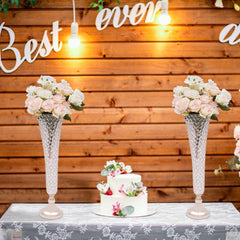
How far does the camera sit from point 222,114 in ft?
10.4

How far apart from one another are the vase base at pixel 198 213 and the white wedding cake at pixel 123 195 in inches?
11.4

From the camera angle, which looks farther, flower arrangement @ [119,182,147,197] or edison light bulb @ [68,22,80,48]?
edison light bulb @ [68,22,80,48]

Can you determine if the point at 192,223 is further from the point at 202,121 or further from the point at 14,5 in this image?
the point at 14,5

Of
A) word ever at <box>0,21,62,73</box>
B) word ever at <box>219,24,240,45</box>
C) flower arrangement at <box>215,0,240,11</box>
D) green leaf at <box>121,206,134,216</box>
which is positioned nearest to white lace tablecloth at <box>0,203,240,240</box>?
green leaf at <box>121,206,134,216</box>

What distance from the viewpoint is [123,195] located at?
2.61 m

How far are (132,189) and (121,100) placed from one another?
0.80 metres

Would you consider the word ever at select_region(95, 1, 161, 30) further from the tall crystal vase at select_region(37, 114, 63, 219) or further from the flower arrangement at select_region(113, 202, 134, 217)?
the flower arrangement at select_region(113, 202, 134, 217)

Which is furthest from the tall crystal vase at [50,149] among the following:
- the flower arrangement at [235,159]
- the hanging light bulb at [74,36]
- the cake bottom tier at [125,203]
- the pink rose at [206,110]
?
the flower arrangement at [235,159]

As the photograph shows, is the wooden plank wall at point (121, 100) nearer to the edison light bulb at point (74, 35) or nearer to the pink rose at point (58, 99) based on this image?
the edison light bulb at point (74, 35)

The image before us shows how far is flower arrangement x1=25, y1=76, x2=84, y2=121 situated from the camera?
2.53 metres

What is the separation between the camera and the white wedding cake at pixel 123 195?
2.60 m

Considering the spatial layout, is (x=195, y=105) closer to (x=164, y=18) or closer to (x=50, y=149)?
(x=164, y=18)

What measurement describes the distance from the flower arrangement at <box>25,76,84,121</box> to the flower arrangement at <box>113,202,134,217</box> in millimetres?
667

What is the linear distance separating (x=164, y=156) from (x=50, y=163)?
952 millimetres
